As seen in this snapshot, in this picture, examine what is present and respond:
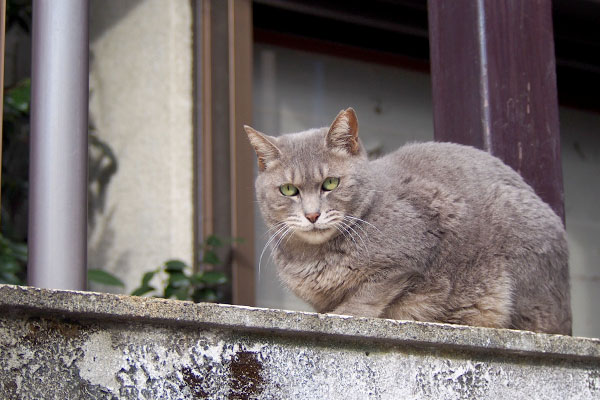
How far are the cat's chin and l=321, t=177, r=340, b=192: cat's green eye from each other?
14 cm

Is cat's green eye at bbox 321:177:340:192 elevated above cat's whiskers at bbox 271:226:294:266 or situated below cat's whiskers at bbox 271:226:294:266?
above

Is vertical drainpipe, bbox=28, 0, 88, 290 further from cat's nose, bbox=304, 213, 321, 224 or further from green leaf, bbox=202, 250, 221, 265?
green leaf, bbox=202, 250, 221, 265

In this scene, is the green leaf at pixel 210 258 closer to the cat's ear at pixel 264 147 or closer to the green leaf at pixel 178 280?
the green leaf at pixel 178 280

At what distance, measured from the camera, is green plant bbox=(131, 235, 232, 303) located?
382 centimetres

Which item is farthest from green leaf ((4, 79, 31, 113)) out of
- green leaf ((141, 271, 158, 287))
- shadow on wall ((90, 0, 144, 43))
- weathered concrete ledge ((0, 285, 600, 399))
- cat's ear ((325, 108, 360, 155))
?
weathered concrete ledge ((0, 285, 600, 399))

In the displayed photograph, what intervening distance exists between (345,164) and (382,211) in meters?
0.19

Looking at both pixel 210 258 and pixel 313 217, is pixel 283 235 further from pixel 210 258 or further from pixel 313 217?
pixel 210 258

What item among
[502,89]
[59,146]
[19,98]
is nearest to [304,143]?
[502,89]

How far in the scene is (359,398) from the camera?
5.16 feet

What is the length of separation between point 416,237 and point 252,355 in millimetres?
1027

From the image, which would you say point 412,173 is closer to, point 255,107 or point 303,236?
point 303,236

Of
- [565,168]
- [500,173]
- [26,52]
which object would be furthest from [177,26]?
[565,168]

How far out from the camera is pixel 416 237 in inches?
95.4

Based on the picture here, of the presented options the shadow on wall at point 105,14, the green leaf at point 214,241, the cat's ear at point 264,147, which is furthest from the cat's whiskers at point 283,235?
the shadow on wall at point 105,14
